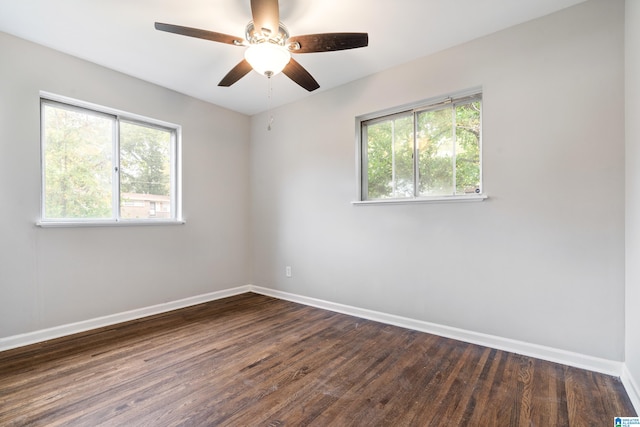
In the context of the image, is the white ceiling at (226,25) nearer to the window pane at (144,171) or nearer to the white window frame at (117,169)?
the white window frame at (117,169)

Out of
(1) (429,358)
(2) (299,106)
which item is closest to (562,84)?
(1) (429,358)

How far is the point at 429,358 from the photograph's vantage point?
2215 mm

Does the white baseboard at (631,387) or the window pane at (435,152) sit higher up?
the window pane at (435,152)

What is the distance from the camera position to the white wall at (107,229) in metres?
2.43

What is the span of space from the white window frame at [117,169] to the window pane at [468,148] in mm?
3127

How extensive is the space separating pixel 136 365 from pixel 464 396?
2.23m

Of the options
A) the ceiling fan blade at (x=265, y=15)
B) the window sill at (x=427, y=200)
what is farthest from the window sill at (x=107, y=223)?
the ceiling fan blade at (x=265, y=15)

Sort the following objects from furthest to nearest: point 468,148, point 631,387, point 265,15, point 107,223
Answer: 1. point 107,223
2. point 468,148
3. point 265,15
4. point 631,387

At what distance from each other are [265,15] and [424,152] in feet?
6.05

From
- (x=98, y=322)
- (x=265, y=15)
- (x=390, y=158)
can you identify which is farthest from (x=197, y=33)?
(x=98, y=322)

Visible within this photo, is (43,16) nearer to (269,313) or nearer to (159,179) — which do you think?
(159,179)

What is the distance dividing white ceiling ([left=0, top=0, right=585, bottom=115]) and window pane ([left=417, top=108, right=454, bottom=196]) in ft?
1.99

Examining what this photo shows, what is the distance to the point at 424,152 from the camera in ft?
9.43

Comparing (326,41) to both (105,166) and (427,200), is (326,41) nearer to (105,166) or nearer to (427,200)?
(427,200)
